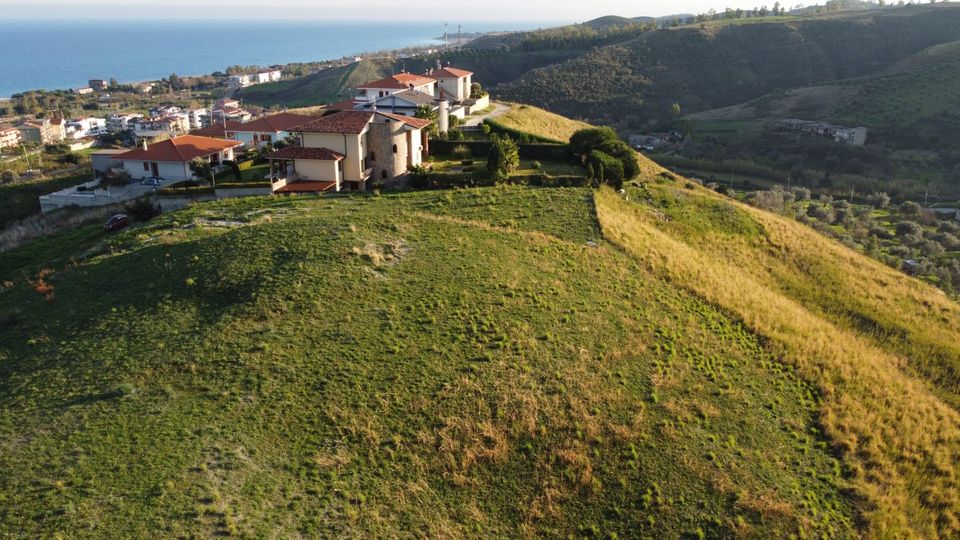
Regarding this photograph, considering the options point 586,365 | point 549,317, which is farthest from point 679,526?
point 549,317

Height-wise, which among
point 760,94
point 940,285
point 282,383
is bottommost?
point 940,285

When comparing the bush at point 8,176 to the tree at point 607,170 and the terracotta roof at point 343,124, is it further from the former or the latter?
the tree at point 607,170

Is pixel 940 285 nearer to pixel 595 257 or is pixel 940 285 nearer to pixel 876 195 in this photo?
pixel 595 257

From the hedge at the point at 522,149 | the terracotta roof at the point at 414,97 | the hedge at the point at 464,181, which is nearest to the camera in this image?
the hedge at the point at 464,181

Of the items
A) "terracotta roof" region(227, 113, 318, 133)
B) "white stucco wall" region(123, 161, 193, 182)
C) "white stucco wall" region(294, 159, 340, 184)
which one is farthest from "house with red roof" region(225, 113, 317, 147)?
"white stucco wall" region(294, 159, 340, 184)

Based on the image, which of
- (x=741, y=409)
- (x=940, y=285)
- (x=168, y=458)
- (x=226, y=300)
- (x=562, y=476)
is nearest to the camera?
(x=168, y=458)

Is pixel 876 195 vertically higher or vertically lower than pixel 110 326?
lower

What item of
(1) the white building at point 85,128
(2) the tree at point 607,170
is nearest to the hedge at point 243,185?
(2) the tree at point 607,170
